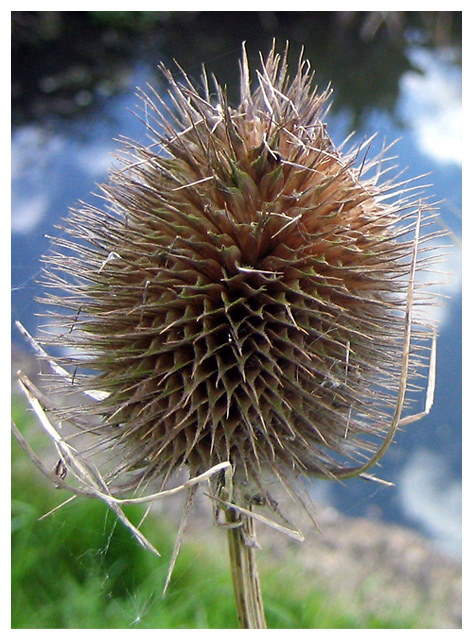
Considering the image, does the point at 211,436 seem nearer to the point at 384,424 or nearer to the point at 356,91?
the point at 384,424

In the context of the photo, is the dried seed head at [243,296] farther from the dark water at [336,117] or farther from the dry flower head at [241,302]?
the dark water at [336,117]

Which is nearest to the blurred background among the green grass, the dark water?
the dark water

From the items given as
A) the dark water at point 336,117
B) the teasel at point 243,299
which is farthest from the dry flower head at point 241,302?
the dark water at point 336,117

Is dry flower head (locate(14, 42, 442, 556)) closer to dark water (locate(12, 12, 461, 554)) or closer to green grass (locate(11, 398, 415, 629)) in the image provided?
green grass (locate(11, 398, 415, 629))

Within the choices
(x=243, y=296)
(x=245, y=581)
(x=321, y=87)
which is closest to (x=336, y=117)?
(x=321, y=87)

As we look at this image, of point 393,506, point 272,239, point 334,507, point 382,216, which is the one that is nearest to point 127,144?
point 272,239

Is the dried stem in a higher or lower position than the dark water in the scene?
lower
